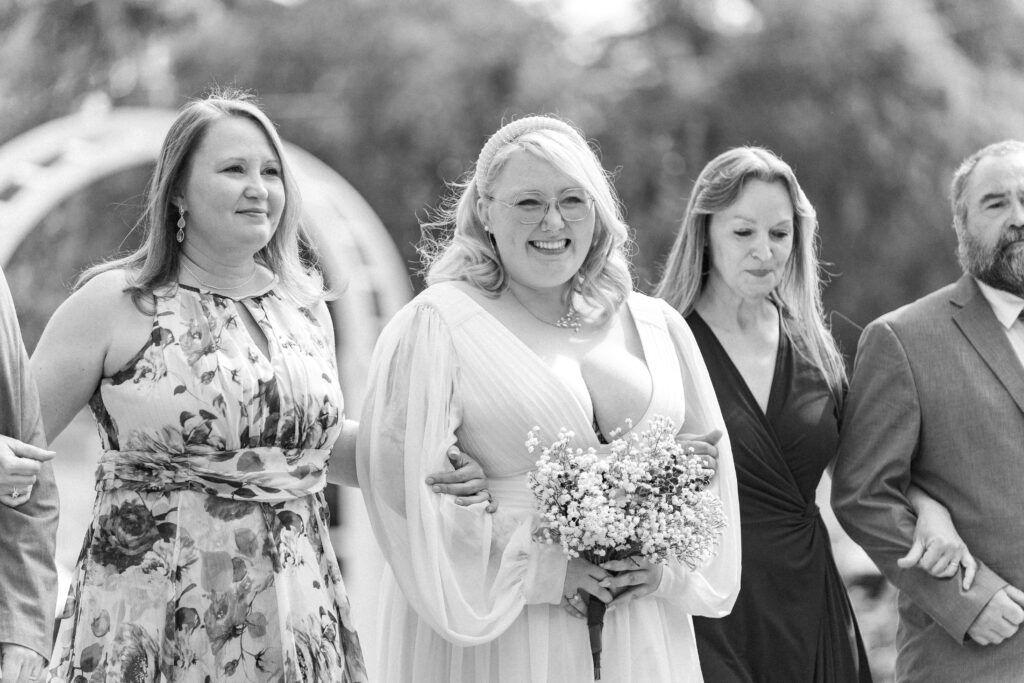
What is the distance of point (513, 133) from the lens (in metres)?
4.31

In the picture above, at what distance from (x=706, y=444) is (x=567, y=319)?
54cm

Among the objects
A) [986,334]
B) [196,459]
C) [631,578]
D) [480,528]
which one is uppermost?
[986,334]

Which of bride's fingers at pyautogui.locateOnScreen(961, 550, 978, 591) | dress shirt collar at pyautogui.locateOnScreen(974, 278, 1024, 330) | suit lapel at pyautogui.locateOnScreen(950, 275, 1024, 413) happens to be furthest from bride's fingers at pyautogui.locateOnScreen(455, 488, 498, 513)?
dress shirt collar at pyautogui.locateOnScreen(974, 278, 1024, 330)

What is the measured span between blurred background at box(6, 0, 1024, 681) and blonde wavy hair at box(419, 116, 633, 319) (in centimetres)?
1030

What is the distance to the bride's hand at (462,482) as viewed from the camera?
13.2 feet

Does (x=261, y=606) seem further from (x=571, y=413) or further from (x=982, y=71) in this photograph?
(x=982, y=71)

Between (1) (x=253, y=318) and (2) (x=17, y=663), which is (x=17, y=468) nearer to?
(2) (x=17, y=663)

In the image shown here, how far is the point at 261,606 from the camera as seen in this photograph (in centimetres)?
394

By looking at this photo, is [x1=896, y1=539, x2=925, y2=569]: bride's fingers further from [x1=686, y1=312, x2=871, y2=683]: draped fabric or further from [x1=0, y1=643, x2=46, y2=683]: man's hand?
[x1=0, y1=643, x2=46, y2=683]: man's hand

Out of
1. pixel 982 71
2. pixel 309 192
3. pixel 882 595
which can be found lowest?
pixel 882 595

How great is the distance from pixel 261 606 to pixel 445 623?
19.3 inches

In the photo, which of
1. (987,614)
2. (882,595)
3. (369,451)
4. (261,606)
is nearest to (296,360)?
(369,451)

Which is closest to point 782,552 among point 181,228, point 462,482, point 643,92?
point 462,482

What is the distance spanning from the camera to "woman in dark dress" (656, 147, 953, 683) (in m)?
4.83
